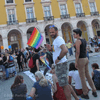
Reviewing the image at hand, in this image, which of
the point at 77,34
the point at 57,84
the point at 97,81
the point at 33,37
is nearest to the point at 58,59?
the point at 57,84

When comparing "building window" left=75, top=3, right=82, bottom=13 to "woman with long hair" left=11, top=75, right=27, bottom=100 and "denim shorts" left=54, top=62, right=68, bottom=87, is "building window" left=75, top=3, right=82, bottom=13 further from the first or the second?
"woman with long hair" left=11, top=75, right=27, bottom=100

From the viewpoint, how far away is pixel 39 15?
19891 millimetres

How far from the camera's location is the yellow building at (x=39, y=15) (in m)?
18.8

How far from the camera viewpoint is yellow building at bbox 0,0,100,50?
61.6ft

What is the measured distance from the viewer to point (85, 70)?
288 centimetres

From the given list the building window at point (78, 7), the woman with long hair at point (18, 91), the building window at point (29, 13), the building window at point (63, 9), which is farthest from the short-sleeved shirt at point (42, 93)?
the building window at point (78, 7)

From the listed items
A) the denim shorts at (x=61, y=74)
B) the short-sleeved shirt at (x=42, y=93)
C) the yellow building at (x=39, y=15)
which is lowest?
the short-sleeved shirt at (x=42, y=93)

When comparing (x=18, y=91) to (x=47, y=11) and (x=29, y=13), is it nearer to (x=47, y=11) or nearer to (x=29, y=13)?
(x=29, y=13)

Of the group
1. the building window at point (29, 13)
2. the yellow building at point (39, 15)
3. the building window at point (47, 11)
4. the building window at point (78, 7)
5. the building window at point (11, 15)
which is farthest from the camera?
the building window at point (78, 7)

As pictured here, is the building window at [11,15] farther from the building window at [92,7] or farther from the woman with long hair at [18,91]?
the woman with long hair at [18,91]

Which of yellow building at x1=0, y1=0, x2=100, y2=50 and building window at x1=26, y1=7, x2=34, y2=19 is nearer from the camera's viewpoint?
yellow building at x1=0, y1=0, x2=100, y2=50

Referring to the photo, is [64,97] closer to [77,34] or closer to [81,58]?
[81,58]

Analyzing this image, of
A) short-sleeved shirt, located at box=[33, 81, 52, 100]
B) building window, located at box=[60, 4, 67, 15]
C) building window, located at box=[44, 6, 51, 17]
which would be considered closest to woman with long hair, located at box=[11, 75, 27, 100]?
short-sleeved shirt, located at box=[33, 81, 52, 100]

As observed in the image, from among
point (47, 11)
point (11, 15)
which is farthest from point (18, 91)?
point (47, 11)
